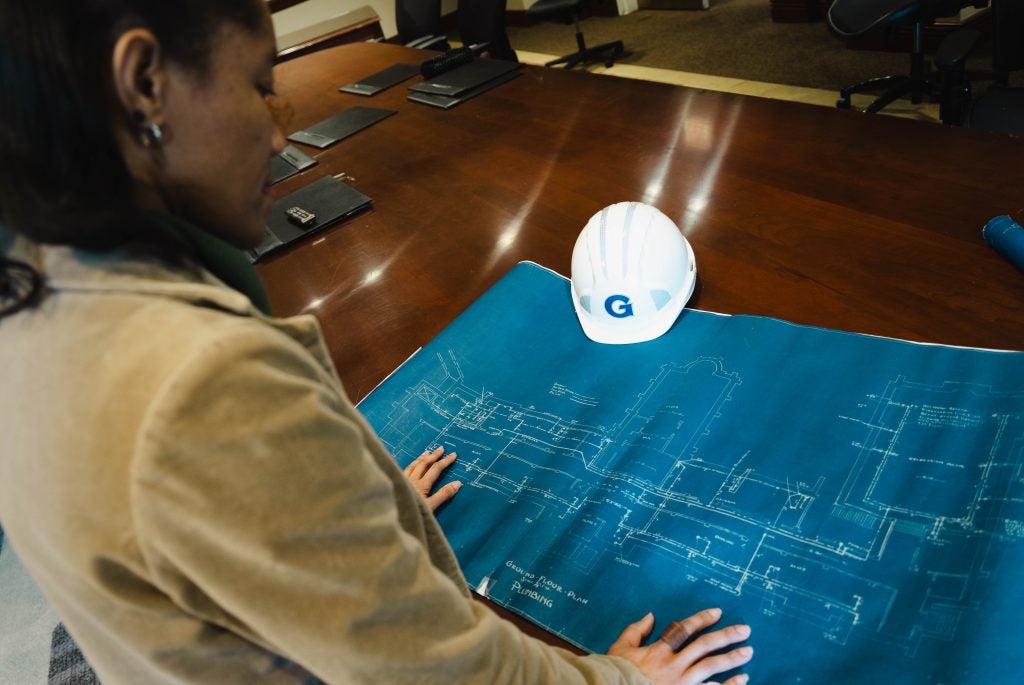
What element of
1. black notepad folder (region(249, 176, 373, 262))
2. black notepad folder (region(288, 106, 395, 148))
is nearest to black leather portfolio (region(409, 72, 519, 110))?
black notepad folder (region(288, 106, 395, 148))

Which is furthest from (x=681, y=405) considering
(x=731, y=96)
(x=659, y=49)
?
(x=659, y=49)

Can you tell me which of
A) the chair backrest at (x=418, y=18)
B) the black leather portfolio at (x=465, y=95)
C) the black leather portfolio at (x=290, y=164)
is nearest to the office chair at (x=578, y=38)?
the chair backrest at (x=418, y=18)

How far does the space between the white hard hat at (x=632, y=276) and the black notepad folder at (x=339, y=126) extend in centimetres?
138

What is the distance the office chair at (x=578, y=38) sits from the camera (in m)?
3.93

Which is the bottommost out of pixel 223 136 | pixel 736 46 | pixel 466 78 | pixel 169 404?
pixel 736 46

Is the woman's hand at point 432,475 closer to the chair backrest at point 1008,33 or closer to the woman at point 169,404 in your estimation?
the woman at point 169,404

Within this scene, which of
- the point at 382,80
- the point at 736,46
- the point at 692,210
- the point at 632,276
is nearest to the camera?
the point at 632,276

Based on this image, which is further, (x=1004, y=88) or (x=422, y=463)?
(x=1004, y=88)

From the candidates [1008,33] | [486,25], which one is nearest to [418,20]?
[486,25]

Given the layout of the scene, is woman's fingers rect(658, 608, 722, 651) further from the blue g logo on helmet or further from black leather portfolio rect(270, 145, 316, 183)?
black leather portfolio rect(270, 145, 316, 183)

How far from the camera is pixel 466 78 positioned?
229 cm

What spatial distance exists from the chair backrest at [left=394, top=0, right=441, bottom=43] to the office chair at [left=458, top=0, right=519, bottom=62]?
35 centimetres

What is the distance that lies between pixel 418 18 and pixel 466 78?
5.47 ft

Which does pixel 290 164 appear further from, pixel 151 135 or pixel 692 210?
pixel 151 135
